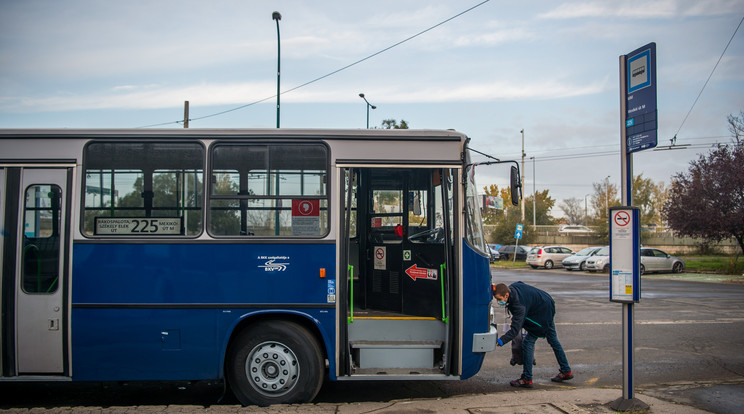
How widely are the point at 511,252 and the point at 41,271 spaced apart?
4579 centimetres

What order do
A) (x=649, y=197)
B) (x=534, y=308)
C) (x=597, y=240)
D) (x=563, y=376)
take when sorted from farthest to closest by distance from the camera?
(x=649, y=197)
(x=597, y=240)
(x=563, y=376)
(x=534, y=308)

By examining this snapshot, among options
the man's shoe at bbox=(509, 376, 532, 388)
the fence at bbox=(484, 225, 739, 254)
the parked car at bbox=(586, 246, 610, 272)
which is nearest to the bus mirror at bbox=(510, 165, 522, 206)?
the man's shoe at bbox=(509, 376, 532, 388)

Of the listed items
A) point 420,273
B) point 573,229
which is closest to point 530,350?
point 420,273

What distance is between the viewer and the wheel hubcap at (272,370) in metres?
6.16

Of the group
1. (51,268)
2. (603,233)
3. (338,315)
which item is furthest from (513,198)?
(603,233)

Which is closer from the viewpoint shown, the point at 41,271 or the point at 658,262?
the point at 41,271

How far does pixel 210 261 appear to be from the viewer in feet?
20.2

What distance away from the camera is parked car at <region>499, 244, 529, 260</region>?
48.7 m

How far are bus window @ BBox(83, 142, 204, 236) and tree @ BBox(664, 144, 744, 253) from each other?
30.9 metres

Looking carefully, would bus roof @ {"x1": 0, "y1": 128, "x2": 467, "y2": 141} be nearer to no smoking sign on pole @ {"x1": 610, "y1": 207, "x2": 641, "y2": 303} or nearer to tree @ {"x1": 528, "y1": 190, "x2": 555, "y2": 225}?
no smoking sign on pole @ {"x1": 610, "y1": 207, "x2": 641, "y2": 303}

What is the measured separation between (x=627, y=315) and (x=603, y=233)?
169 feet

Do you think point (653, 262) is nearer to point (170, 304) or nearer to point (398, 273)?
point (398, 273)

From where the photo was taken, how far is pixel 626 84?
5.93m

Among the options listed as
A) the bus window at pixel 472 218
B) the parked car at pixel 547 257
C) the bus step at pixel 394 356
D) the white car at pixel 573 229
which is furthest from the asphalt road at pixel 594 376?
the white car at pixel 573 229
